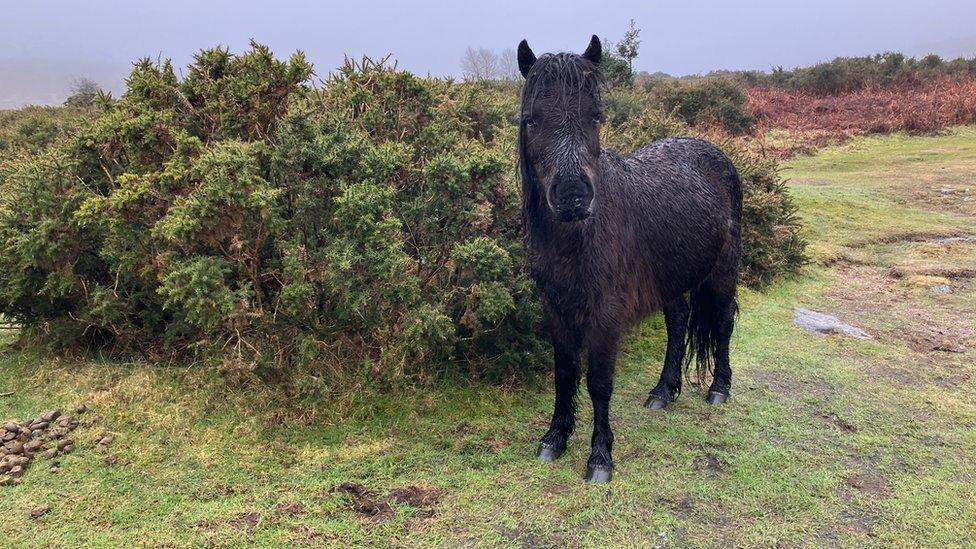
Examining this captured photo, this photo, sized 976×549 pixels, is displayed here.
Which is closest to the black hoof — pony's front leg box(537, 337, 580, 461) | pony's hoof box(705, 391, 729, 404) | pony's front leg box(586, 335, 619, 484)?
pony's front leg box(537, 337, 580, 461)

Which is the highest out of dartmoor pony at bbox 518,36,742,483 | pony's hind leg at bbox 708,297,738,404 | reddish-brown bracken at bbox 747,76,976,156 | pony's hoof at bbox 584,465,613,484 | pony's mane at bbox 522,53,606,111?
reddish-brown bracken at bbox 747,76,976,156

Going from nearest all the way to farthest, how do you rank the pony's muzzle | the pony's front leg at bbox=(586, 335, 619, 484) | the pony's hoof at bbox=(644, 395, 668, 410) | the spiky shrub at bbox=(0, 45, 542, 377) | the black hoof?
the pony's muzzle < the pony's front leg at bbox=(586, 335, 619, 484) < the black hoof < the spiky shrub at bbox=(0, 45, 542, 377) < the pony's hoof at bbox=(644, 395, 668, 410)

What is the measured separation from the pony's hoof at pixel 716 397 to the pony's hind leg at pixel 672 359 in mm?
243

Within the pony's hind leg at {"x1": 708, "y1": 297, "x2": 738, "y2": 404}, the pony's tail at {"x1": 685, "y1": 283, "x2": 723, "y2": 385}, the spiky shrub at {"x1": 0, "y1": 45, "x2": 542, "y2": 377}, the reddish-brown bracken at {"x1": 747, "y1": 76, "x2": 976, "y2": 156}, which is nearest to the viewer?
the spiky shrub at {"x1": 0, "y1": 45, "x2": 542, "y2": 377}

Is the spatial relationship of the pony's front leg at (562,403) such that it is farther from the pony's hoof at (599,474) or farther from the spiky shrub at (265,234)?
the spiky shrub at (265,234)

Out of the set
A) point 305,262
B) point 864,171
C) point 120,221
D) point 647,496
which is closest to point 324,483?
point 305,262

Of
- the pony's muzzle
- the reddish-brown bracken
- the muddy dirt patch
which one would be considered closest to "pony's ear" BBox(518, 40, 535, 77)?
the pony's muzzle

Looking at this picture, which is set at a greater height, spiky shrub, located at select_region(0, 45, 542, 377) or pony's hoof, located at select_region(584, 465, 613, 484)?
spiky shrub, located at select_region(0, 45, 542, 377)

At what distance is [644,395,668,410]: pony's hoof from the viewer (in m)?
4.73

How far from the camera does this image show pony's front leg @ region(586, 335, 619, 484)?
364cm

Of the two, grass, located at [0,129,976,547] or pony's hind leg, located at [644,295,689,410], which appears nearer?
grass, located at [0,129,976,547]

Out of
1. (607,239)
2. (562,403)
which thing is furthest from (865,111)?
(562,403)

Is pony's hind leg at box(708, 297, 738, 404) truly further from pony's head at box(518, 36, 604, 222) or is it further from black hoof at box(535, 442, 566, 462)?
pony's head at box(518, 36, 604, 222)

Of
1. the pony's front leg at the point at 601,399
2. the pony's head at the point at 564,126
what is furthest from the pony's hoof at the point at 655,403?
the pony's head at the point at 564,126
